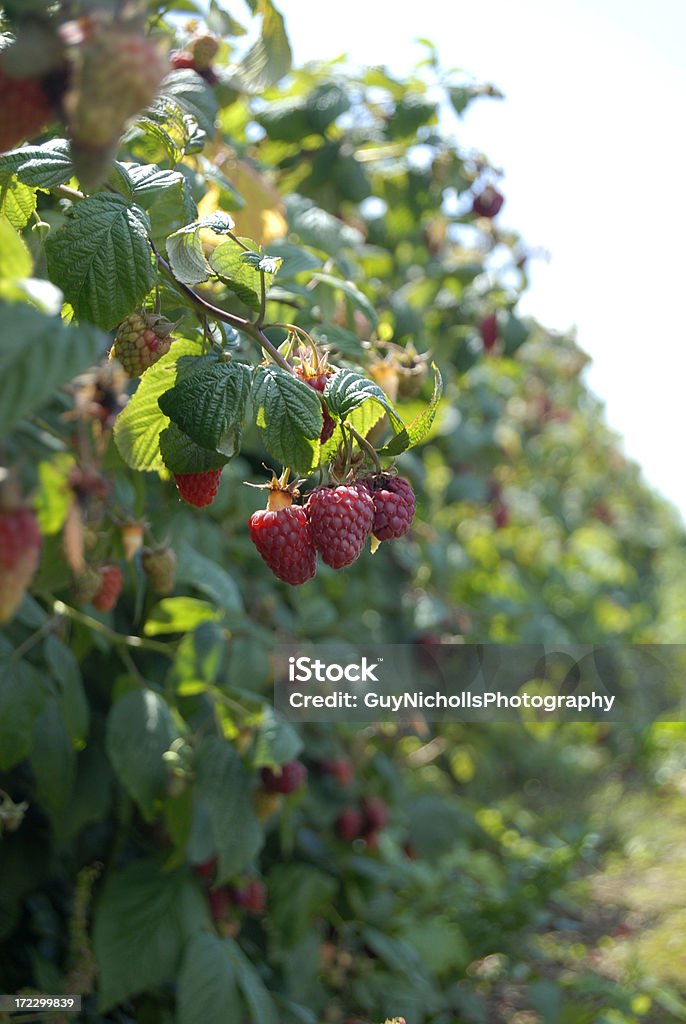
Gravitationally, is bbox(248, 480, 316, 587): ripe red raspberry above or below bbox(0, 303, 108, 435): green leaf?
above

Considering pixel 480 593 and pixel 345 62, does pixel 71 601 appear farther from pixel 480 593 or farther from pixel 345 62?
pixel 480 593

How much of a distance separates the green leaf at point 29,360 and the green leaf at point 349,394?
0.30 meters

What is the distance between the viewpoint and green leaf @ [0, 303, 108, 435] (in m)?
0.54

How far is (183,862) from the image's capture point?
1.71m

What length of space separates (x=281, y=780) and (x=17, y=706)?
42 cm

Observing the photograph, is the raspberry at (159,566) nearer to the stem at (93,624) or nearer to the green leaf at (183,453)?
the stem at (93,624)

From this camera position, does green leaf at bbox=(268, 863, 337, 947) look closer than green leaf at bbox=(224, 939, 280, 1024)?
No

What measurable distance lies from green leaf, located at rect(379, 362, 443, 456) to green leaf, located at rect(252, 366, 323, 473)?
7cm

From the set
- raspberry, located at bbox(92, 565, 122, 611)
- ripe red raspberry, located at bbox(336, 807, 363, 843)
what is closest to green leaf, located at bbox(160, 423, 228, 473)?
raspberry, located at bbox(92, 565, 122, 611)

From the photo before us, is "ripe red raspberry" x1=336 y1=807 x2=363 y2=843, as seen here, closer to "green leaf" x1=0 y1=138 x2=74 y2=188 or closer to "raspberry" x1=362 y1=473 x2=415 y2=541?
"raspberry" x1=362 y1=473 x2=415 y2=541

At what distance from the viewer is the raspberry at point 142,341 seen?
937 millimetres

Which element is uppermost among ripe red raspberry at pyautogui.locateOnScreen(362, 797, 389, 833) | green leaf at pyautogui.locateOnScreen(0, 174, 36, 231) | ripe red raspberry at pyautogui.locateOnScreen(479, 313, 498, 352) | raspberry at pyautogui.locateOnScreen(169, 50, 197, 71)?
ripe red raspberry at pyautogui.locateOnScreen(479, 313, 498, 352)

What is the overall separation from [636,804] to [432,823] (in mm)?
2198

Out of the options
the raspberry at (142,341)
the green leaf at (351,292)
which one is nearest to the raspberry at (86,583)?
the raspberry at (142,341)
